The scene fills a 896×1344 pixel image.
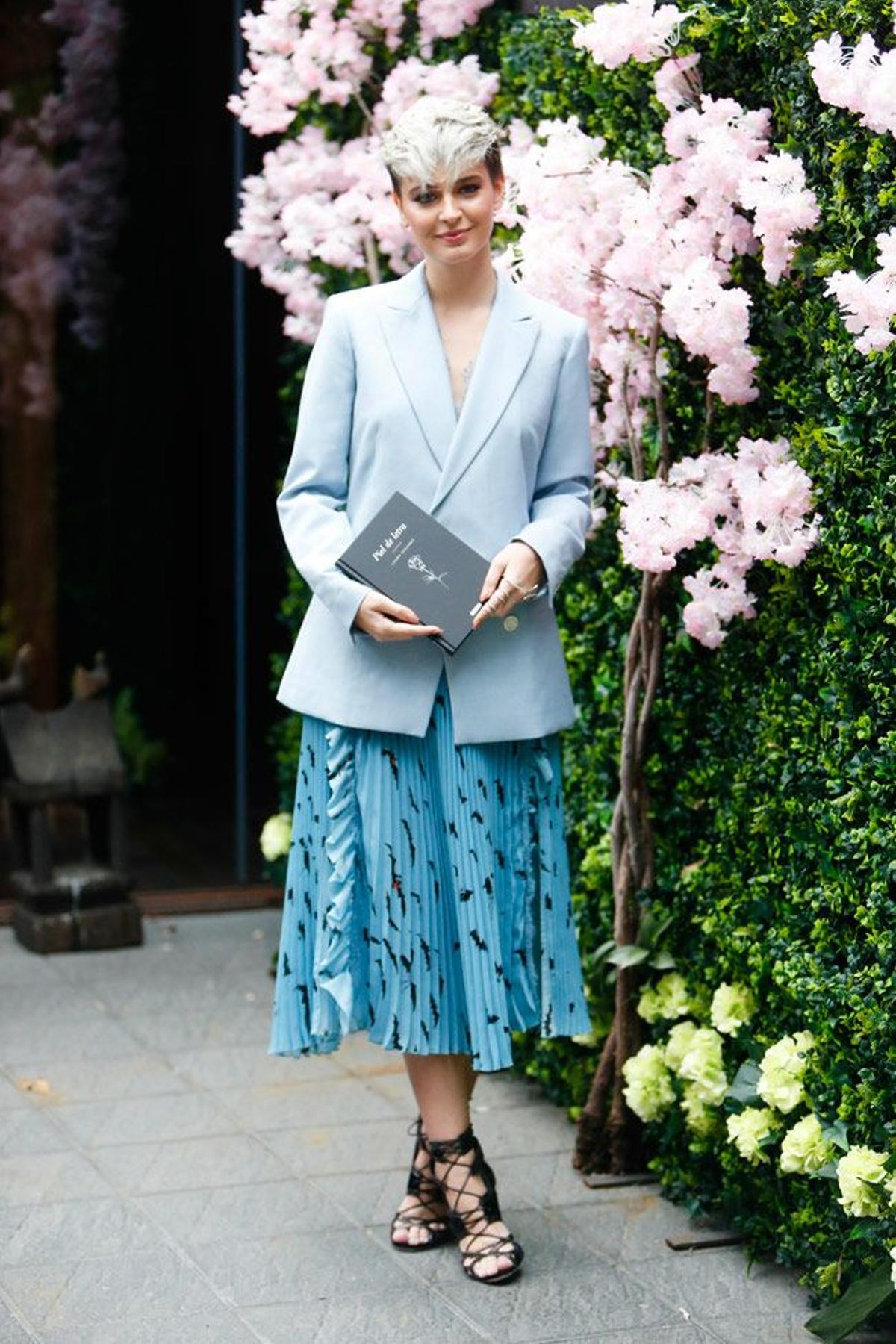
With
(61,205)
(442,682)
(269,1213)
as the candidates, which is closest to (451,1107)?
(269,1213)

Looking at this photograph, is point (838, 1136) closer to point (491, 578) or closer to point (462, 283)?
point (491, 578)

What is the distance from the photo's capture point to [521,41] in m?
4.82

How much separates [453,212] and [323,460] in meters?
0.50

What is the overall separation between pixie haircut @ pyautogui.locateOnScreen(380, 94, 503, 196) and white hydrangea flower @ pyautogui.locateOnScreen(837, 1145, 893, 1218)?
1.78 meters

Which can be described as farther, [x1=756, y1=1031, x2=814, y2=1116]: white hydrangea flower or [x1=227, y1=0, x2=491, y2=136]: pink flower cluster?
[x1=227, y1=0, x2=491, y2=136]: pink flower cluster

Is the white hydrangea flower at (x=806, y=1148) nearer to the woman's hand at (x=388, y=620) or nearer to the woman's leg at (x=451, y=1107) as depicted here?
the woman's leg at (x=451, y=1107)

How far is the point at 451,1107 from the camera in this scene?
3977 millimetres

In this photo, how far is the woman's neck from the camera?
382 centimetres

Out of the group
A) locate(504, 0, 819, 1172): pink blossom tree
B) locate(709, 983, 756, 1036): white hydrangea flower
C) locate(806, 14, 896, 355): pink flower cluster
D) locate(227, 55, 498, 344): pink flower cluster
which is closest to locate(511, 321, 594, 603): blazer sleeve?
locate(504, 0, 819, 1172): pink blossom tree

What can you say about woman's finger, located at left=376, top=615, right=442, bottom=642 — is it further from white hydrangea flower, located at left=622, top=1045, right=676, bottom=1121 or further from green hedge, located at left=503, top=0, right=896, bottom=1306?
white hydrangea flower, located at left=622, top=1045, right=676, bottom=1121

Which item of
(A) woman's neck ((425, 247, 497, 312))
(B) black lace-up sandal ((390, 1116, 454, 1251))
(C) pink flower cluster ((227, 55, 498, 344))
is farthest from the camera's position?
(C) pink flower cluster ((227, 55, 498, 344))

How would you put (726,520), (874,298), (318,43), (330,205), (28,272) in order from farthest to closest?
(28,272) → (330,205) → (318,43) → (726,520) → (874,298)

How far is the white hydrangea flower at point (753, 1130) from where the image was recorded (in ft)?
12.6

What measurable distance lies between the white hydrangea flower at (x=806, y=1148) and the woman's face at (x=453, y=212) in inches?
63.9
